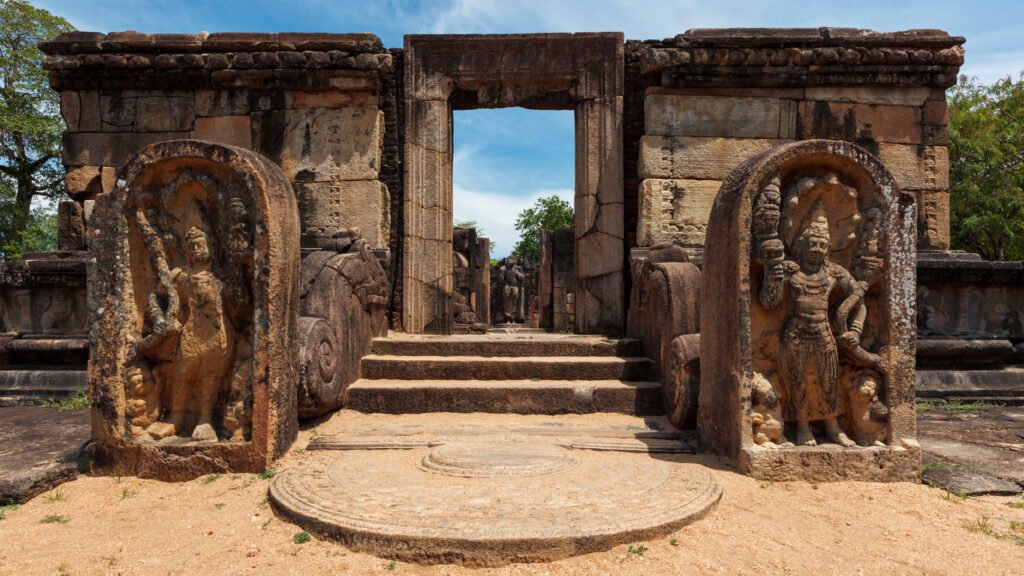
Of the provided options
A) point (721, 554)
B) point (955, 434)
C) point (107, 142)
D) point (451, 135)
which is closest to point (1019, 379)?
point (955, 434)

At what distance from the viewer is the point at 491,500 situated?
2.65 metres

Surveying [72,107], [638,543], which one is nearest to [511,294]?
[72,107]

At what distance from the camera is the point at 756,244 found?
10.6 ft

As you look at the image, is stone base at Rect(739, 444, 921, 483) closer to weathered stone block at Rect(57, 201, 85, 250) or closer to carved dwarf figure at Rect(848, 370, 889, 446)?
carved dwarf figure at Rect(848, 370, 889, 446)

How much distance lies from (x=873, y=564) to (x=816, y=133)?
17.8 ft

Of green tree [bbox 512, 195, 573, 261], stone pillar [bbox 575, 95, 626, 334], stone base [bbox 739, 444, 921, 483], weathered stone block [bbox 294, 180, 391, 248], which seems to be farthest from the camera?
green tree [bbox 512, 195, 573, 261]

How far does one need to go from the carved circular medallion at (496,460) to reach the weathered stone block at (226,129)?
4940 millimetres

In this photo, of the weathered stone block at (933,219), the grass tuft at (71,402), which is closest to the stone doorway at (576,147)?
the grass tuft at (71,402)

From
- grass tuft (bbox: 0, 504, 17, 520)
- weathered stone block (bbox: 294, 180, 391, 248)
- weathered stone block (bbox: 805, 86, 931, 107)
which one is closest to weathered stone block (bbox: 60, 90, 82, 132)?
weathered stone block (bbox: 294, 180, 391, 248)

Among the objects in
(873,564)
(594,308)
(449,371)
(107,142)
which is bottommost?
(873,564)

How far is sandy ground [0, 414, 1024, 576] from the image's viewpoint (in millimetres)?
2264

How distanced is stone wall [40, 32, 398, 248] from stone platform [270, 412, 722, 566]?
10.9ft

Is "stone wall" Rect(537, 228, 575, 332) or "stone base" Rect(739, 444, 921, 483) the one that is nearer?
"stone base" Rect(739, 444, 921, 483)

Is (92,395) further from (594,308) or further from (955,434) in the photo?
(955,434)
